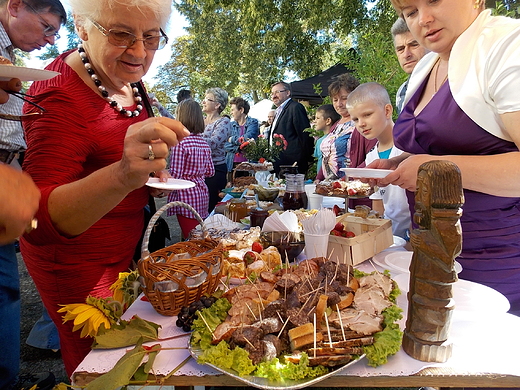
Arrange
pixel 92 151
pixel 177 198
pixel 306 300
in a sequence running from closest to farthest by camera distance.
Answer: pixel 306 300 < pixel 92 151 < pixel 177 198

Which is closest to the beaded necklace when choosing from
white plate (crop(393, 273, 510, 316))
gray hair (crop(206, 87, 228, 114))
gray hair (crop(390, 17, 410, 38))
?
white plate (crop(393, 273, 510, 316))

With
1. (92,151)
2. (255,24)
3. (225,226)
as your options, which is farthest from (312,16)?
(92,151)

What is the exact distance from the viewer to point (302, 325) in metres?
1.01

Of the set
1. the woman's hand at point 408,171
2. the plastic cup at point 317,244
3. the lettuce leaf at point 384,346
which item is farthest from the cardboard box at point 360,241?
the lettuce leaf at point 384,346

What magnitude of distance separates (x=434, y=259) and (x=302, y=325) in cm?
40

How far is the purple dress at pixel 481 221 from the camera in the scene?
140 cm

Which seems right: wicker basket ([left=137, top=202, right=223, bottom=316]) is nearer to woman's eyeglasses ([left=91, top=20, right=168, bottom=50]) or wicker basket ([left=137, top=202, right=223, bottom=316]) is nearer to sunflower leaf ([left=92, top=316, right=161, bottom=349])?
sunflower leaf ([left=92, top=316, right=161, bottom=349])

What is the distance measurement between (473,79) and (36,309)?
4253 millimetres

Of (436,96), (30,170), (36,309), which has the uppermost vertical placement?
(436,96)

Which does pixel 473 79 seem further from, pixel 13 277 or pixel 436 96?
A: pixel 13 277

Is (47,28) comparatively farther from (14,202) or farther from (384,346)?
(384,346)

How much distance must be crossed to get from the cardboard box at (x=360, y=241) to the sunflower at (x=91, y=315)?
0.90 m

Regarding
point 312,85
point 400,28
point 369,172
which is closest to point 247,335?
point 369,172

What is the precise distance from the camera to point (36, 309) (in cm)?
370
